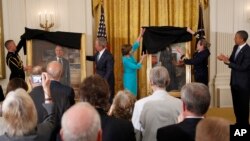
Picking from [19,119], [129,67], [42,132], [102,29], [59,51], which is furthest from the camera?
[102,29]

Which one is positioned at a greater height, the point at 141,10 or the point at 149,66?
the point at 141,10

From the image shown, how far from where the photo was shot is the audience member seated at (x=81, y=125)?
80.5 inches

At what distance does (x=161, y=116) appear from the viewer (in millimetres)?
3740

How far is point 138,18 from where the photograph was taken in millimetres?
9484

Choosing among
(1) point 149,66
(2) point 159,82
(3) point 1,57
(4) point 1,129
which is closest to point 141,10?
(1) point 149,66

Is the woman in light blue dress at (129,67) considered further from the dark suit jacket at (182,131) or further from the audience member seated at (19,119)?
the audience member seated at (19,119)

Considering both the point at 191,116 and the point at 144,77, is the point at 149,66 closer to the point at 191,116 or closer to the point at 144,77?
the point at 144,77

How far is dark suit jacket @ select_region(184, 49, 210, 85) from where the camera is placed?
25.2ft

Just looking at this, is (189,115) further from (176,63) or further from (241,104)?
(176,63)

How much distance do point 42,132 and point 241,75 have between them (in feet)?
17.0

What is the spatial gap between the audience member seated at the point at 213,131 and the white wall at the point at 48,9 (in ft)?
22.9

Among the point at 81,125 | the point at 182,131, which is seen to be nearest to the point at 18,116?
the point at 81,125

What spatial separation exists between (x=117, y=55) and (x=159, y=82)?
18.6ft

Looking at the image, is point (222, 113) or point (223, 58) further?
point (222, 113)
